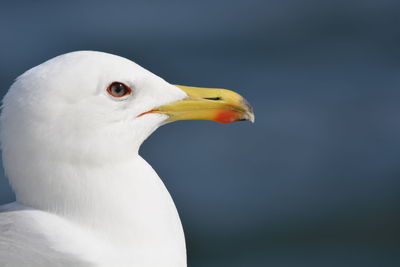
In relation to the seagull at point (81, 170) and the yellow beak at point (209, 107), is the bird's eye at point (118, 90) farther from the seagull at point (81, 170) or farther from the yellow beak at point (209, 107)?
the yellow beak at point (209, 107)

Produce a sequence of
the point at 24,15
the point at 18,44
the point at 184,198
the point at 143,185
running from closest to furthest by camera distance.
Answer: the point at 143,185 < the point at 184,198 < the point at 18,44 < the point at 24,15

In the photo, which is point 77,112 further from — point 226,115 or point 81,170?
point 226,115

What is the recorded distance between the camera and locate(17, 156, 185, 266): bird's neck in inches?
110

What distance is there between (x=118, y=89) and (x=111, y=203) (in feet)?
1.27

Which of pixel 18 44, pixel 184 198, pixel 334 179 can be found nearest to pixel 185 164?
pixel 184 198

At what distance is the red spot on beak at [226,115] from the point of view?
3119mm

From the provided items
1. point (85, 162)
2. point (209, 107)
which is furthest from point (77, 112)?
point (209, 107)

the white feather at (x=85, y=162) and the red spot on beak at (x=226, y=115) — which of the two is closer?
the white feather at (x=85, y=162)

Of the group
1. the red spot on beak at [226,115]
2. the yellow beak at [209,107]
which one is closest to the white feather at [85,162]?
the yellow beak at [209,107]

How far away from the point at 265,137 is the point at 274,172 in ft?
0.95

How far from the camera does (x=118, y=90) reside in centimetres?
289

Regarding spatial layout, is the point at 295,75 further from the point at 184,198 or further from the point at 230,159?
the point at 184,198

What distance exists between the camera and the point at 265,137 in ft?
19.6

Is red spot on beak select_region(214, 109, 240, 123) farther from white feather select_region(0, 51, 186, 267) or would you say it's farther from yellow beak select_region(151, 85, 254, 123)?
white feather select_region(0, 51, 186, 267)
